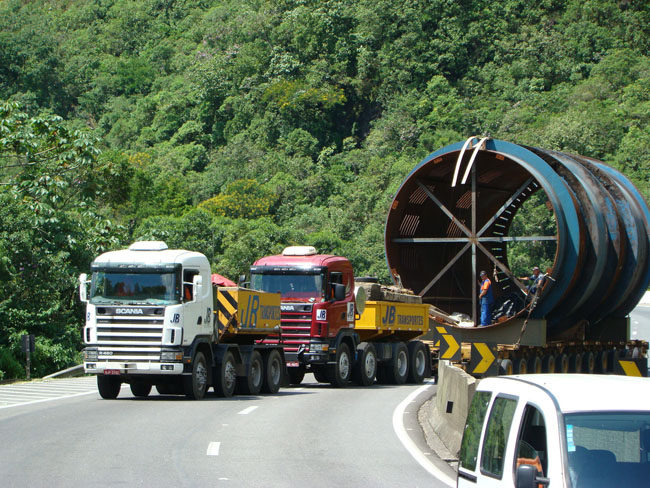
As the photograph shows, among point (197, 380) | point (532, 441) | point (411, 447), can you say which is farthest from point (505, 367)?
point (532, 441)

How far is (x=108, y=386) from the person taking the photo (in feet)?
62.3

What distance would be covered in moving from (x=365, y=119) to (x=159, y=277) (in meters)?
76.1

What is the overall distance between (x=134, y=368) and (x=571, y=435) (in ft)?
42.4

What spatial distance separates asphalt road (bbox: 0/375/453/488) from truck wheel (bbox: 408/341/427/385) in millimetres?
5975

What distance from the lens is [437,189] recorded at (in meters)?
27.1

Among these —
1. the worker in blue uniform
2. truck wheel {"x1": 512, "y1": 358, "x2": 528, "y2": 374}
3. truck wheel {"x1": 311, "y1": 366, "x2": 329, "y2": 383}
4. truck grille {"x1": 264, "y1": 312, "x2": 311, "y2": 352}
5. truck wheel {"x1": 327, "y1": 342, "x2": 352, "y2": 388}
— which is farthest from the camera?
the worker in blue uniform

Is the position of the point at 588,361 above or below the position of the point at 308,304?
below

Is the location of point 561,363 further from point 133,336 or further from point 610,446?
point 610,446

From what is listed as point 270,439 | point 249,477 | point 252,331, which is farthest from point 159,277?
point 249,477

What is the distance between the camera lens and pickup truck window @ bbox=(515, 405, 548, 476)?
19.2 feet

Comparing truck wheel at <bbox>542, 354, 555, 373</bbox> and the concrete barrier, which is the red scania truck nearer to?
truck wheel at <bbox>542, 354, 555, 373</bbox>

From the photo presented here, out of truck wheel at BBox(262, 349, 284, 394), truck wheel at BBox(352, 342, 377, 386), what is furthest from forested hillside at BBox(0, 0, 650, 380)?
truck wheel at BBox(262, 349, 284, 394)

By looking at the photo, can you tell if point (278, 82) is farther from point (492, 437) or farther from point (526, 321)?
point (492, 437)

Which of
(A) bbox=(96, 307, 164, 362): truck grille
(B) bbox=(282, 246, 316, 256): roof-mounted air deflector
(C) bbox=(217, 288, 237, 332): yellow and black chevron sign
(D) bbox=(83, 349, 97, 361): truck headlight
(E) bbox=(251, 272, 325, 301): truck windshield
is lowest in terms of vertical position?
(D) bbox=(83, 349, 97, 361): truck headlight
